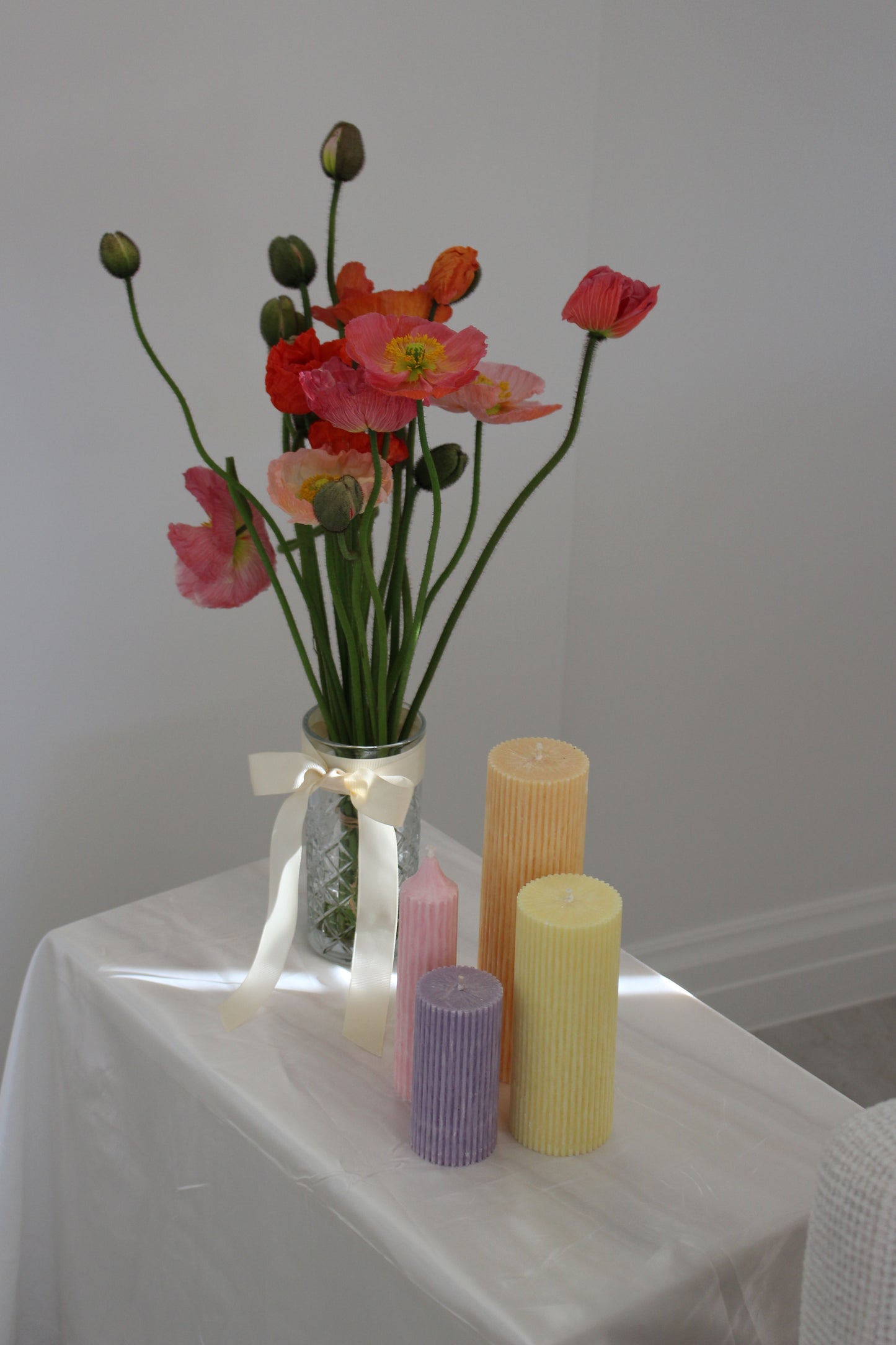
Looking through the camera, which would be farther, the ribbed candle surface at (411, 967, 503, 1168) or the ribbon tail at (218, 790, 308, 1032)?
the ribbon tail at (218, 790, 308, 1032)

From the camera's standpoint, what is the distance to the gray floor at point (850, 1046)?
5.89 feet

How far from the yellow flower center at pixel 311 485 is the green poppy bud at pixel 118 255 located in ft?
0.65

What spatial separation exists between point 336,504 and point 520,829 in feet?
0.79

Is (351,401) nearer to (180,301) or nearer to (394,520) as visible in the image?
(394,520)

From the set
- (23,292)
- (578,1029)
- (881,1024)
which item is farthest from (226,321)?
(881,1024)

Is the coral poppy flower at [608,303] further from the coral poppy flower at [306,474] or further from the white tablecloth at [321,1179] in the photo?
the white tablecloth at [321,1179]

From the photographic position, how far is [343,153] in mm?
885

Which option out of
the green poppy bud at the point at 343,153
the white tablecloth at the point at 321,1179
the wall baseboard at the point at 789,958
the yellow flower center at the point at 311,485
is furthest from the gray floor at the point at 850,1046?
the green poppy bud at the point at 343,153

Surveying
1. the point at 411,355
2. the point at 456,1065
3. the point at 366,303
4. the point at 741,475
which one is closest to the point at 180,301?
the point at 366,303

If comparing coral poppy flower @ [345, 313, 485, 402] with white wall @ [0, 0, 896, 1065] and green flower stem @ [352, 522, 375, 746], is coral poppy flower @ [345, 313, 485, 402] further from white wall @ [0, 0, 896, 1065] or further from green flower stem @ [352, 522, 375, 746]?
white wall @ [0, 0, 896, 1065]

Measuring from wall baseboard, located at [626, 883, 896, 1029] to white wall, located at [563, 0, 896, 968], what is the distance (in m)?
0.02

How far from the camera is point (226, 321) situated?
4.48 feet

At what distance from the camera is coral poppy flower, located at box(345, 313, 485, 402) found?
74cm

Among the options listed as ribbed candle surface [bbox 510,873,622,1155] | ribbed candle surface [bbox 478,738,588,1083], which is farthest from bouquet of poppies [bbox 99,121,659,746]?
ribbed candle surface [bbox 510,873,622,1155]
